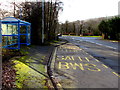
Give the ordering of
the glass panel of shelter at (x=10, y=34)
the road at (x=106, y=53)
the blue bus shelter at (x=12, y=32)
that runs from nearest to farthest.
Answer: the road at (x=106, y=53)
the blue bus shelter at (x=12, y=32)
the glass panel of shelter at (x=10, y=34)

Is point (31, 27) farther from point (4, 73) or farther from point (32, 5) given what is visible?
point (4, 73)

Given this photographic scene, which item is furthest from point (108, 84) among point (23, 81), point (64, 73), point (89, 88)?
point (23, 81)

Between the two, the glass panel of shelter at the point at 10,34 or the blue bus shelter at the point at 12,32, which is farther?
the glass panel of shelter at the point at 10,34

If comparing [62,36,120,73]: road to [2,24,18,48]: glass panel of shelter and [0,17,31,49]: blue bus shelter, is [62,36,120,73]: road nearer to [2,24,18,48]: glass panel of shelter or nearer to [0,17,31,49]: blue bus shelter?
[0,17,31,49]: blue bus shelter

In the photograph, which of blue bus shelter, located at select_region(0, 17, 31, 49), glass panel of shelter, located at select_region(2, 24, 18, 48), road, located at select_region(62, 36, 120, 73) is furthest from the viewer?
glass panel of shelter, located at select_region(2, 24, 18, 48)

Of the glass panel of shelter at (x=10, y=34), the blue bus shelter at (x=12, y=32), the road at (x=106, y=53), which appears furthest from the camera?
the glass panel of shelter at (x=10, y=34)

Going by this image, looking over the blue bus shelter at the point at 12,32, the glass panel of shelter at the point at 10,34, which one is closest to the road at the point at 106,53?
the blue bus shelter at the point at 12,32

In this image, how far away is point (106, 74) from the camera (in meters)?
5.96

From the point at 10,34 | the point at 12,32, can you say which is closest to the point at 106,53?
the point at 10,34

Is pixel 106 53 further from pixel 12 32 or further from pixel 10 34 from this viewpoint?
pixel 12 32

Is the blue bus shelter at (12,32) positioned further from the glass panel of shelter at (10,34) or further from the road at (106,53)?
the road at (106,53)

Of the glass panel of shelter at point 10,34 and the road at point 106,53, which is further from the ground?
the glass panel of shelter at point 10,34

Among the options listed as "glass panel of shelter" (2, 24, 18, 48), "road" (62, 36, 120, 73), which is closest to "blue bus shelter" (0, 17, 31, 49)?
"glass panel of shelter" (2, 24, 18, 48)

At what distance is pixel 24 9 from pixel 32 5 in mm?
1125
